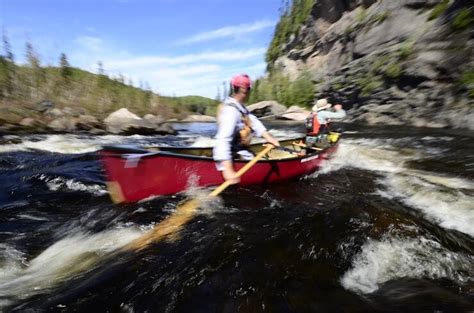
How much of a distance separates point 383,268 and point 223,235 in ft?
6.13

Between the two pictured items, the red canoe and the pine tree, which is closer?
the red canoe

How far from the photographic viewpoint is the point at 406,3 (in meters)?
27.4

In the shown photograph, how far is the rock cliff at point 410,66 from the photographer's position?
1812 cm

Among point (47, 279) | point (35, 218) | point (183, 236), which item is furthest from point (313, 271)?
point (35, 218)

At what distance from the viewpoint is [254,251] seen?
431cm

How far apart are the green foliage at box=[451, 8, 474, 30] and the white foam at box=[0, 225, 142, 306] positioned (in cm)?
1950

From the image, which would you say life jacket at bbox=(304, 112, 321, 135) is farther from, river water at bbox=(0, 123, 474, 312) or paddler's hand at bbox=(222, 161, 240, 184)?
paddler's hand at bbox=(222, 161, 240, 184)

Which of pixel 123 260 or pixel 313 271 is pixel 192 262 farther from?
pixel 313 271

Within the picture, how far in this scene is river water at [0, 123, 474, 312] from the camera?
341cm

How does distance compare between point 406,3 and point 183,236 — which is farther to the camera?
point 406,3

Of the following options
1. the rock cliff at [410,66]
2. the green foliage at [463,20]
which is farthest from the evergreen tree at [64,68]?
the green foliage at [463,20]

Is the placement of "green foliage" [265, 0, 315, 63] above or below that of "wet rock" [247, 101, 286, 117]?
above

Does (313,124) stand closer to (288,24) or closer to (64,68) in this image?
(64,68)

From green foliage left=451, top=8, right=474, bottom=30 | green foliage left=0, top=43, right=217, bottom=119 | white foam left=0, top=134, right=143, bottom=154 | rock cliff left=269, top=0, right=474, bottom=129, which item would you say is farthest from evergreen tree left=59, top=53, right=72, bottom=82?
green foliage left=451, top=8, right=474, bottom=30
